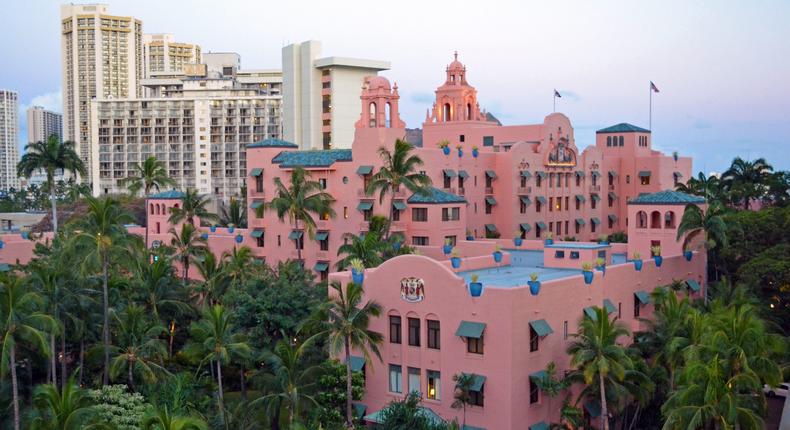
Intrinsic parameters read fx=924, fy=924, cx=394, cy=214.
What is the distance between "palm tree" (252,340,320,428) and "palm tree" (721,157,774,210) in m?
50.5

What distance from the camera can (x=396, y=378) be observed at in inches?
1759

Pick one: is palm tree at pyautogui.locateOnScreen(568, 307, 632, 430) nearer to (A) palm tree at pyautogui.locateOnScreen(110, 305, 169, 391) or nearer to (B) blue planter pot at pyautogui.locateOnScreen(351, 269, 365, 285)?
(B) blue planter pot at pyautogui.locateOnScreen(351, 269, 365, 285)

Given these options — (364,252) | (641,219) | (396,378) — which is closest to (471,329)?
(396,378)

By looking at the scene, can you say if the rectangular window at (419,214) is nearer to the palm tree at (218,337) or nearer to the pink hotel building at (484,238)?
the pink hotel building at (484,238)

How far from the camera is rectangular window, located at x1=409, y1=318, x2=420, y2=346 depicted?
1718 inches

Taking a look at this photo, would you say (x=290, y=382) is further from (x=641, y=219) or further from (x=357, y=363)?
(x=641, y=219)

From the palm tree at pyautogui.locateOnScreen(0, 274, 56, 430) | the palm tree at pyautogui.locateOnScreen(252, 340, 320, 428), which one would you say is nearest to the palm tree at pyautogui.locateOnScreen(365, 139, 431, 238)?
the palm tree at pyautogui.locateOnScreen(252, 340, 320, 428)

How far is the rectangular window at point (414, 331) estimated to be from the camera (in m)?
43.6

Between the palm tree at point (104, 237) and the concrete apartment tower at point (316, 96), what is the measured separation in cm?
10775

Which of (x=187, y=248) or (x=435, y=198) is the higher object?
(x=435, y=198)

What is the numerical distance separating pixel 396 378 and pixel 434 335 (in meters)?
3.30

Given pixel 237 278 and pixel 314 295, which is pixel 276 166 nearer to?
pixel 237 278

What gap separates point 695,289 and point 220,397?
2960 cm

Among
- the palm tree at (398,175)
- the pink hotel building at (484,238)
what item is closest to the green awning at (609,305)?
the pink hotel building at (484,238)
